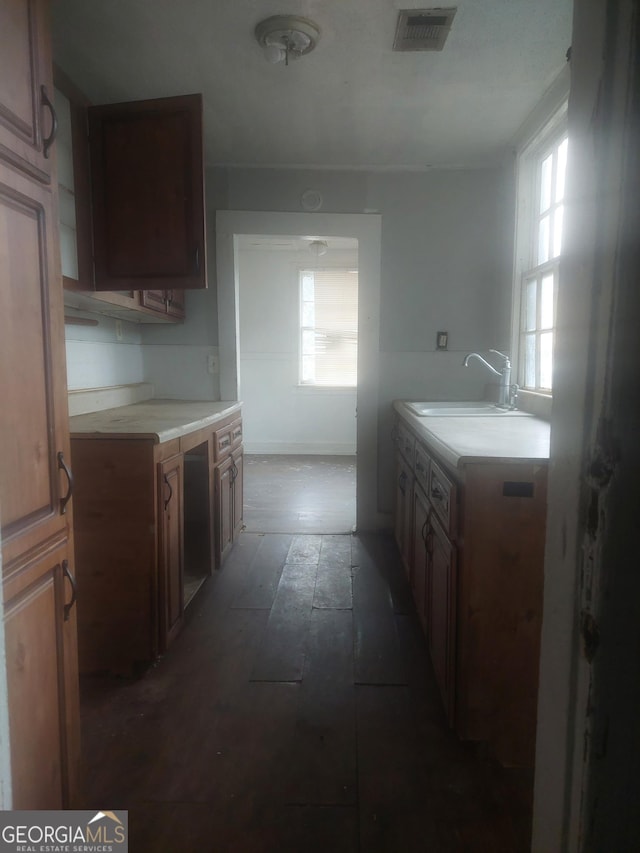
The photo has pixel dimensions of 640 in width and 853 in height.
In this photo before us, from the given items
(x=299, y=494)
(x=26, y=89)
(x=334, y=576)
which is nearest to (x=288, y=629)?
(x=334, y=576)

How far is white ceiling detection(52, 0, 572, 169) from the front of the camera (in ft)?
6.40

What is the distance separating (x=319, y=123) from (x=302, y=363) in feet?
12.1

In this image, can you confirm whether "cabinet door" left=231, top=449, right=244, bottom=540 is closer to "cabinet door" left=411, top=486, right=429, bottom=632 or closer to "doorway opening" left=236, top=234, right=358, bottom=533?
"cabinet door" left=411, top=486, right=429, bottom=632

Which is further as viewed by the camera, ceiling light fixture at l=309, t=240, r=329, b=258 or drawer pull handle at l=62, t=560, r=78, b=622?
ceiling light fixture at l=309, t=240, r=329, b=258

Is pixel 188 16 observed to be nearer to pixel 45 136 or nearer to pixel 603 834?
pixel 45 136

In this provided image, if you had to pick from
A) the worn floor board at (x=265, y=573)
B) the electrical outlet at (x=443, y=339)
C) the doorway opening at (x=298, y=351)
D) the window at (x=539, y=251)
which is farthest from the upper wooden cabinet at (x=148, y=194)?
the doorway opening at (x=298, y=351)

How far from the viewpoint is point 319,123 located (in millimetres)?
2818

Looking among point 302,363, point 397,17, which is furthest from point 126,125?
point 302,363

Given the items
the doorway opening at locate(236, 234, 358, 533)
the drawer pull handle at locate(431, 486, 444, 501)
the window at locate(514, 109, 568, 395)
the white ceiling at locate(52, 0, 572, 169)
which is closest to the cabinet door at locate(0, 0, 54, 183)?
the white ceiling at locate(52, 0, 572, 169)

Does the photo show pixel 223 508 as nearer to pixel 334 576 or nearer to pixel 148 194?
pixel 334 576

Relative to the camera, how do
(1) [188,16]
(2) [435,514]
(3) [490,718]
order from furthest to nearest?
(1) [188,16], (2) [435,514], (3) [490,718]

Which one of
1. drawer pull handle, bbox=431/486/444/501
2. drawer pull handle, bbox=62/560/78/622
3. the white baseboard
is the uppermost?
drawer pull handle, bbox=431/486/444/501

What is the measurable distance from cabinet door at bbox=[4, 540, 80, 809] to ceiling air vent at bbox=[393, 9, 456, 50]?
2.17 m

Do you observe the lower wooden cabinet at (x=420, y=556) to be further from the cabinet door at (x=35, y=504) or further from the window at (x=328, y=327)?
the window at (x=328, y=327)
